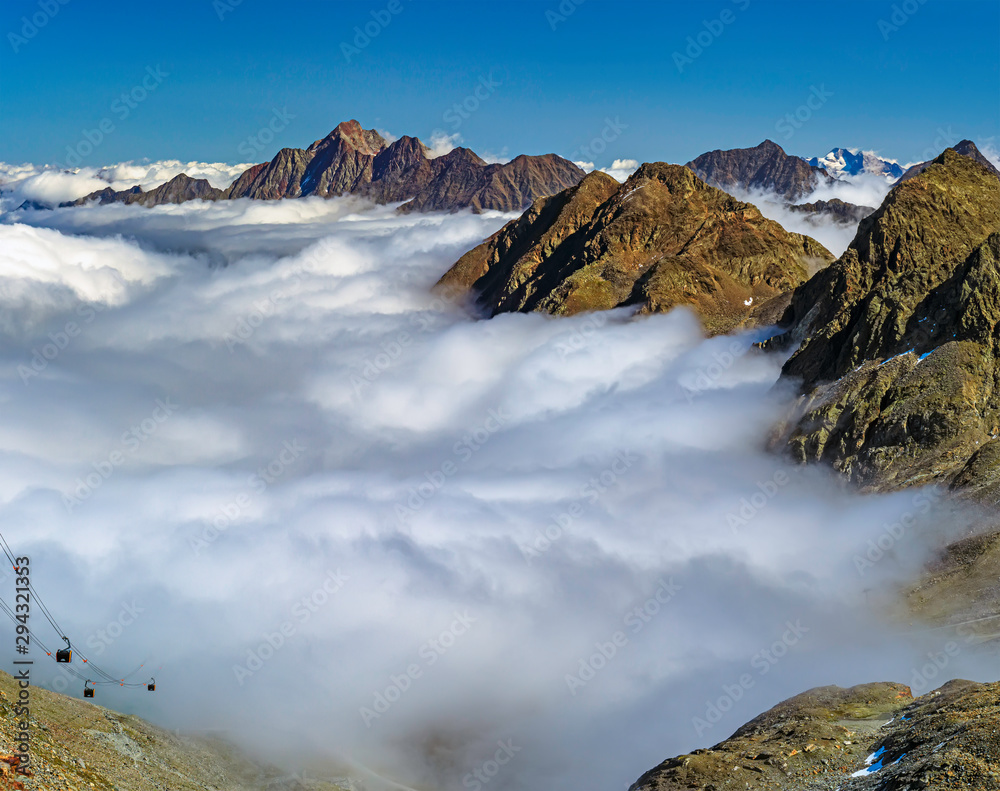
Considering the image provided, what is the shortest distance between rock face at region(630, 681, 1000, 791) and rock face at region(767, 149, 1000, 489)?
70006mm

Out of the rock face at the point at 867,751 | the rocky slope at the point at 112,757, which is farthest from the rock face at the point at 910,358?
the rocky slope at the point at 112,757

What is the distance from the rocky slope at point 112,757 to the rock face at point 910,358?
10484 cm

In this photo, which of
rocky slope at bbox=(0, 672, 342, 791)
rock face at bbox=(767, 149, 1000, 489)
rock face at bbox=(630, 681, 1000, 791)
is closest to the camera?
rock face at bbox=(630, 681, 1000, 791)

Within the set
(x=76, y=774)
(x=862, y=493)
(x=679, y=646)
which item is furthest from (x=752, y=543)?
(x=76, y=774)

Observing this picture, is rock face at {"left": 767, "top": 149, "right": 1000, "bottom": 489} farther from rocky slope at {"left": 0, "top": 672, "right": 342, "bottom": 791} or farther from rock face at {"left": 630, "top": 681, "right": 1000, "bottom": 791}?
rocky slope at {"left": 0, "top": 672, "right": 342, "bottom": 791}

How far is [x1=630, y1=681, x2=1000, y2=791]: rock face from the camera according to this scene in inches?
1982

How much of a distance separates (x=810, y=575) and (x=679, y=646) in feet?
126

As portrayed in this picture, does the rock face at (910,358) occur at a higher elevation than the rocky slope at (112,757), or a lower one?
higher

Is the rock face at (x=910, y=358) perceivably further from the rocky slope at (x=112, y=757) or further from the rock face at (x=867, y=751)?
the rocky slope at (x=112, y=757)

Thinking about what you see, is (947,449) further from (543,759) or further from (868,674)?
(543,759)

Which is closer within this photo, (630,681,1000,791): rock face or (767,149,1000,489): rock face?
(630,681,1000,791): rock face

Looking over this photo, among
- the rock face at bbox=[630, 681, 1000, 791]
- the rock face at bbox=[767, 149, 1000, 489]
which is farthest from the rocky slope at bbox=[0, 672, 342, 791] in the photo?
the rock face at bbox=[767, 149, 1000, 489]

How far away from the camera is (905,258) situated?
7480 inches

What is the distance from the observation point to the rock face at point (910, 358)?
14300cm
